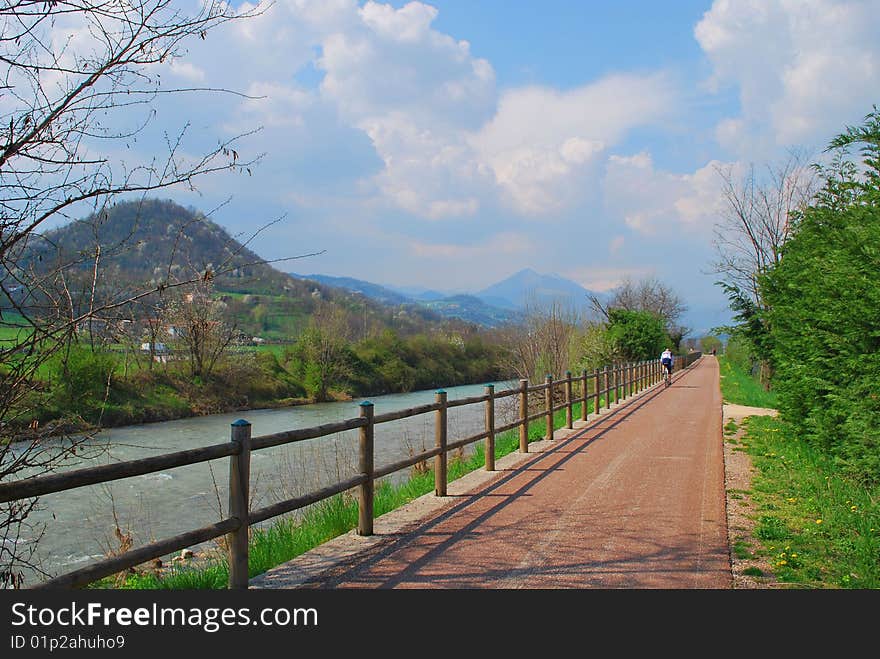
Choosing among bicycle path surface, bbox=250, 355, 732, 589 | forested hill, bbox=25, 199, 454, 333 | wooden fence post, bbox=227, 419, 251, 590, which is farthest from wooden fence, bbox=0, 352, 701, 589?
forested hill, bbox=25, 199, 454, 333

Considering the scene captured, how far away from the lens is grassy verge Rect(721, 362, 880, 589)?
18.5ft

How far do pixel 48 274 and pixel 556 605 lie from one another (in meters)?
4.06

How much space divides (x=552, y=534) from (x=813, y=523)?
2.57 m

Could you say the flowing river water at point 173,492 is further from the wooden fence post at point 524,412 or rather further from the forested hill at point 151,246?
the forested hill at point 151,246

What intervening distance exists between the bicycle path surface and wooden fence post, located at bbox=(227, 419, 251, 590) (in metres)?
0.36

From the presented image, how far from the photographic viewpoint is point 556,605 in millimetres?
4938

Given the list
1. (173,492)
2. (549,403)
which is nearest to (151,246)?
(549,403)

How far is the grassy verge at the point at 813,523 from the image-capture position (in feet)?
18.5

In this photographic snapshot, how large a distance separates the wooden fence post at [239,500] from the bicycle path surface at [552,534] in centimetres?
36

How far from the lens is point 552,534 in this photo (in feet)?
22.8

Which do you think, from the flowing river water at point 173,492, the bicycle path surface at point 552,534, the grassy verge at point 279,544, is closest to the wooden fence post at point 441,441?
the bicycle path surface at point 552,534

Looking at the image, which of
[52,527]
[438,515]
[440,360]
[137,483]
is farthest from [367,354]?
[438,515]

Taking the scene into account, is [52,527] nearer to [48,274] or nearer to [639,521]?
[48,274]

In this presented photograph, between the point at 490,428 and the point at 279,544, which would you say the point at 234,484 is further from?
the point at 490,428
